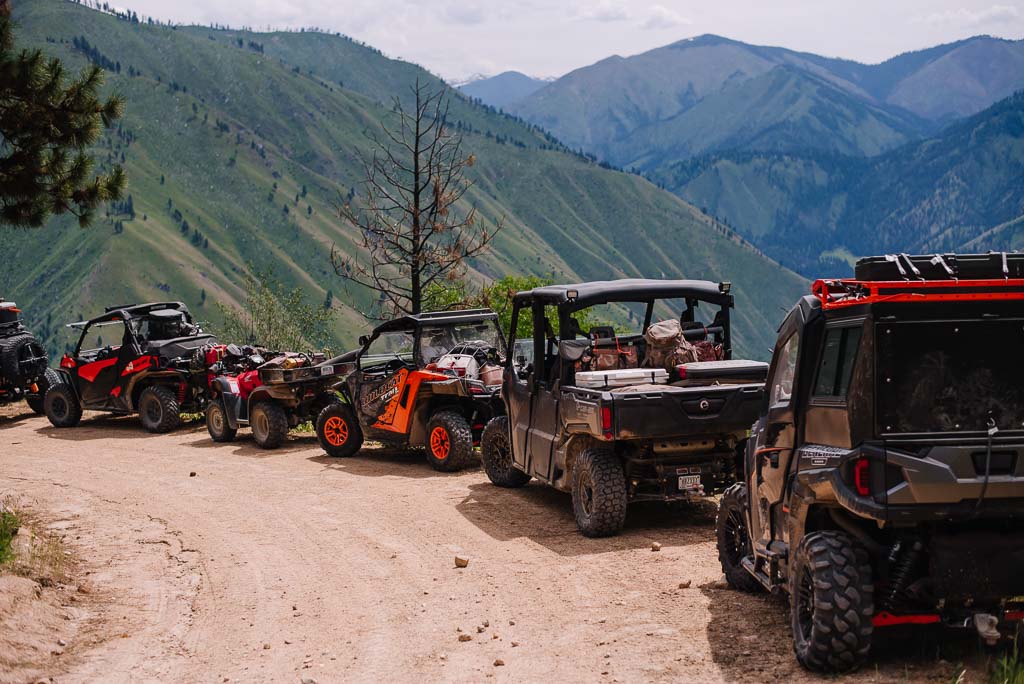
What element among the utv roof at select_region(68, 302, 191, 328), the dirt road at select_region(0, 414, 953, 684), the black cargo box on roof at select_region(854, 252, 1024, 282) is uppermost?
the utv roof at select_region(68, 302, 191, 328)

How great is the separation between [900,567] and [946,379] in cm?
104

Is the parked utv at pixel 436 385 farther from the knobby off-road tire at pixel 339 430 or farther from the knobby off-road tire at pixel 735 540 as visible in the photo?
the knobby off-road tire at pixel 735 540

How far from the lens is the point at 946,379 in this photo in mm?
5789

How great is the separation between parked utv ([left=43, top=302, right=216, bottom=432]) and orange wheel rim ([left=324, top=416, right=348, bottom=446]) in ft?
16.2

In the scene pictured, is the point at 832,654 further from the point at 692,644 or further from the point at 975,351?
the point at 975,351

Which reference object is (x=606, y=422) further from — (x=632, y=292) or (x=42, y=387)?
(x=42, y=387)

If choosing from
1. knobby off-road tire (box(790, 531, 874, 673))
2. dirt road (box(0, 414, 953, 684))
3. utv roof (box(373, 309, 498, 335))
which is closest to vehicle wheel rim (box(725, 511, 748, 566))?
dirt road (box(0, 414, 953, 684))

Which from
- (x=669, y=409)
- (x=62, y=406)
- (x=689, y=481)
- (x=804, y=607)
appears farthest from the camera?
(x=62, y=406)

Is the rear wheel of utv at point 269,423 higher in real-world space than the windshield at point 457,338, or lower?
lower

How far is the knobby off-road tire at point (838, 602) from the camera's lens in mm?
5887

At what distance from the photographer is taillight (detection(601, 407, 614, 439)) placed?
10.0 metres

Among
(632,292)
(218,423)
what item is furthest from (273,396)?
(632,292)

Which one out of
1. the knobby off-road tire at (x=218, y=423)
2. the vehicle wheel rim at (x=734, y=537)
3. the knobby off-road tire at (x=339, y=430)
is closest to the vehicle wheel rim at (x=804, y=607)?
the vehicle wheel rim at (x=734, y=537)

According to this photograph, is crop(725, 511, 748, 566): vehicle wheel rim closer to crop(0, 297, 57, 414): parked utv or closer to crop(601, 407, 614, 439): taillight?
crop(601, 407, 614, 439): taillight
